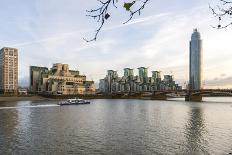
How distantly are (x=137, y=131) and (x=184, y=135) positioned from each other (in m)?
7.75

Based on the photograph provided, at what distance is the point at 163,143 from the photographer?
39.0 metres

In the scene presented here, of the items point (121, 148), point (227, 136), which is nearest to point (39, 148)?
point (121, 148)

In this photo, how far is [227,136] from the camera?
150 feet

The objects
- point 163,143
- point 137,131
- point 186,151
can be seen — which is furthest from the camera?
point 137,131

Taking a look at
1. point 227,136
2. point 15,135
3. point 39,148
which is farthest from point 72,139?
point 227,136

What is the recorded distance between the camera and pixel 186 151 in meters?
34.8

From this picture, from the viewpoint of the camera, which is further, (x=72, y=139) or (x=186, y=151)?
(x=72, y=139)

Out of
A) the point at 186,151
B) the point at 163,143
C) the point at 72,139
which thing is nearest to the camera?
the point at 186,151

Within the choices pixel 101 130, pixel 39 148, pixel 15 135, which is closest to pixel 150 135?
pixel 101 130

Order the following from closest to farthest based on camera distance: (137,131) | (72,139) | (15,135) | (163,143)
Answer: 1. (163,143)
2. (72,139)
3. (15,135)
4. (137,131)

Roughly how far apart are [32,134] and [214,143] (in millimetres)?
26553

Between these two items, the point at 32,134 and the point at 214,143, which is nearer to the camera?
the point at 214,143

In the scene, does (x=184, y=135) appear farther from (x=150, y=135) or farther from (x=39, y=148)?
(x=39, y=148)

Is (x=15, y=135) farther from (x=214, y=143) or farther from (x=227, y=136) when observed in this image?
(x=227, y=136)
